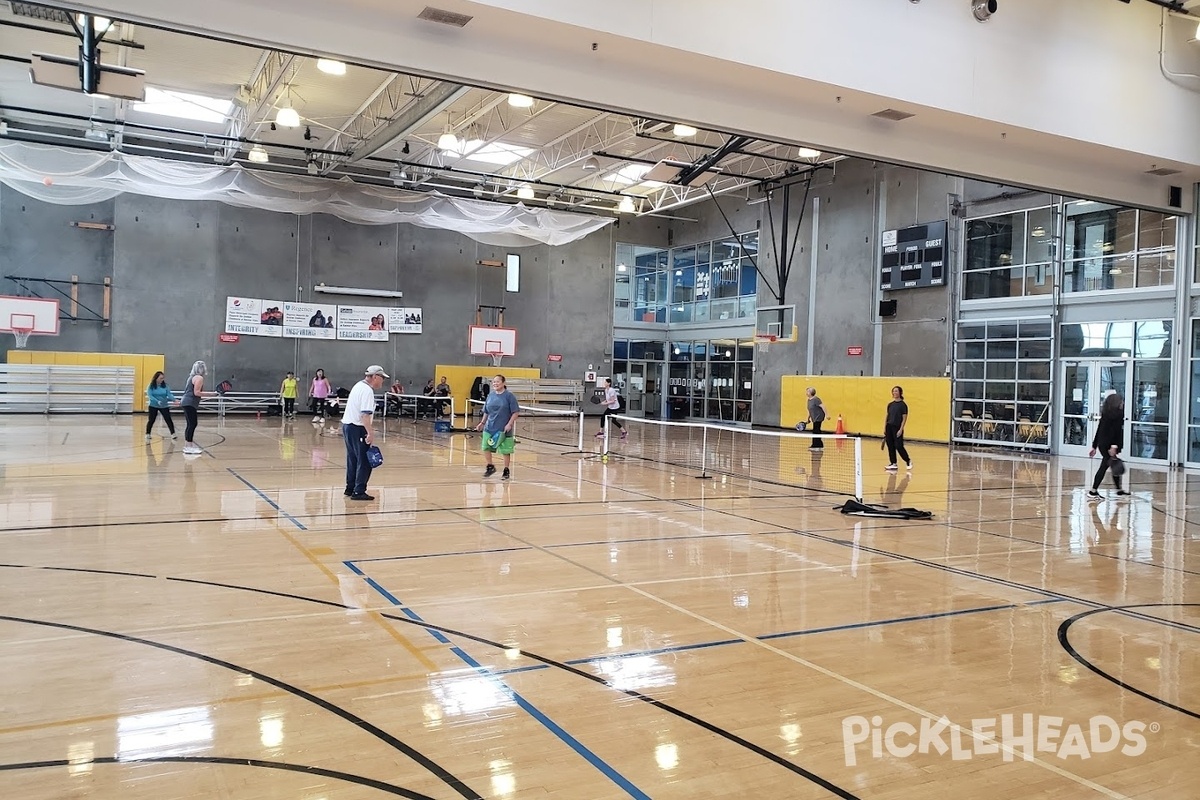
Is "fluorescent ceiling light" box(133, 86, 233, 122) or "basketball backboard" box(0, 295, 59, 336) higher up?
"fluorescent ceiling light" box(133, 86, 233, 122)

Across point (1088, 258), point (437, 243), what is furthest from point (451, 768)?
point (437, 243)

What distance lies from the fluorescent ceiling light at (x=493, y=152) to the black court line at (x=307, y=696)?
19.6 metres

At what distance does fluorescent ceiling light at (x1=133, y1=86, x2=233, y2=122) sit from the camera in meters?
20.6

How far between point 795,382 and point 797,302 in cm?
281

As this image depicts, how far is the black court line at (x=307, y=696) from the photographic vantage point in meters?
3.18

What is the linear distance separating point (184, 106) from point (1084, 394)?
24452mm

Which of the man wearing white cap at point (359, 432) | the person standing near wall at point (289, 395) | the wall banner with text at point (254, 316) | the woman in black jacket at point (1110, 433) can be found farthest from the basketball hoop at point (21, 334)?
the woman in black jacket at point (1110, 433)

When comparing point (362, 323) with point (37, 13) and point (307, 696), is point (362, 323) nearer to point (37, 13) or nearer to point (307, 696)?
point (37, 13)

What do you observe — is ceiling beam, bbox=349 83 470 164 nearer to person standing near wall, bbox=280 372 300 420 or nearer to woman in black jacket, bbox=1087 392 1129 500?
person standing near wall, bbox=280 372 300 420

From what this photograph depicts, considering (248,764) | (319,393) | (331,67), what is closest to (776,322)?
(319,393)

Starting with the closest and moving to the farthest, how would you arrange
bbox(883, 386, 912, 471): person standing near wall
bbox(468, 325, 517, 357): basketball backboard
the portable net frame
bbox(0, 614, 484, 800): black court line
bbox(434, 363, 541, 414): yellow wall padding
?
bbox(0, 614, 484, 800): black court line → the portable net frame → bbox(883, 386, 912, 471): person standing near wall → bbox(434, 363, 541, 414): yellow wall padding → bbox(468, 325, 517, 357): basketball backboard

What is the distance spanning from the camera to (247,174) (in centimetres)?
1944

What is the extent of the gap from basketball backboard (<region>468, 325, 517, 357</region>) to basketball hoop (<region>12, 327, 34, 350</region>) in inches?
534

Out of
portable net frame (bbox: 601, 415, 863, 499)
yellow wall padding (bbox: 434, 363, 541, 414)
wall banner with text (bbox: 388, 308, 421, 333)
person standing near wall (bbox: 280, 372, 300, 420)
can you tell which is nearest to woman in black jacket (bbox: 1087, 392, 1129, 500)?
portable net frame (bbox: 601, 415, 863, 499)
